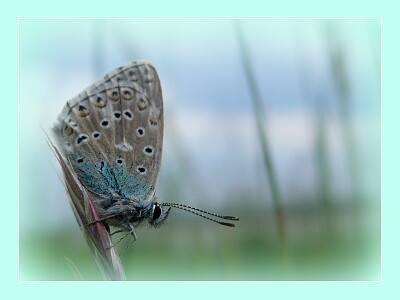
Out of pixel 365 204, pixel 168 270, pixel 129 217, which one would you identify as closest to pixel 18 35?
pixel 129 217

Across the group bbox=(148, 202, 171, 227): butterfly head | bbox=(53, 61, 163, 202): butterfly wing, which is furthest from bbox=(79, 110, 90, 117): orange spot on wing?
bbox=(148, 202, 171, 227): butterfly head

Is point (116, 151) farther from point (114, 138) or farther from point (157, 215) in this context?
point (157, 215)

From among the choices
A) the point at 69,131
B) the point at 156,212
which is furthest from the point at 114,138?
the point at 156,212

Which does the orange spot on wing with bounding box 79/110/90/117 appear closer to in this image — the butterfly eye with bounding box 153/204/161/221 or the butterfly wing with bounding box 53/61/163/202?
the butterfly wing with bounding box 53/61/163/202

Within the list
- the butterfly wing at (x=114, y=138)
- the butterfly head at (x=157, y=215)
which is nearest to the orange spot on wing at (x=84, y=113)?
the butterfly wing at (x=114, y=138)

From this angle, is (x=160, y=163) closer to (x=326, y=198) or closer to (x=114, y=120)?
(x=114, y=120)

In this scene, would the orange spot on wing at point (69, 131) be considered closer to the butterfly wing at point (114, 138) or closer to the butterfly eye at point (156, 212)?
the butterfly wing at point (114, 138)

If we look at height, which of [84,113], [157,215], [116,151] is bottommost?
[157,215]
